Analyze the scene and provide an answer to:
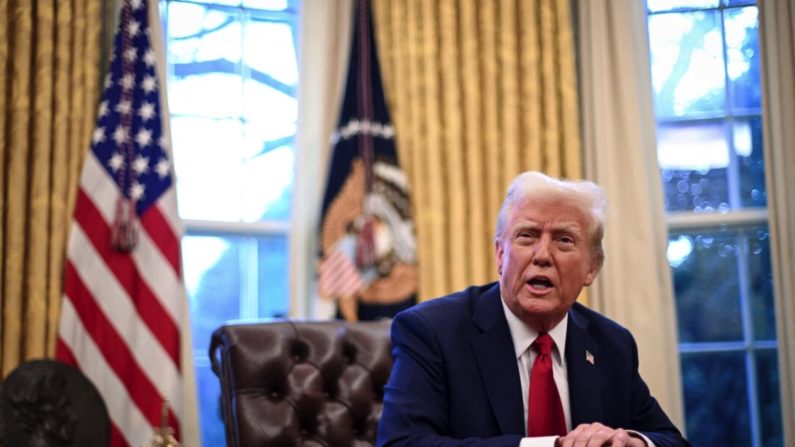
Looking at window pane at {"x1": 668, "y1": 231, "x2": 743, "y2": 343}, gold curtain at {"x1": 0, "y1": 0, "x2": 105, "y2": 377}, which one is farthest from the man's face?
window pane at {"x1": 668, "y1": 231, "x2": 743, "y2": 343}

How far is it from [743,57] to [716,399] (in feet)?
5.53

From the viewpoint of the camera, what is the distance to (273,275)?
190 inches

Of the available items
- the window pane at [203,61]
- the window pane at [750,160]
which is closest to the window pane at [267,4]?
the window pane at [203,61]

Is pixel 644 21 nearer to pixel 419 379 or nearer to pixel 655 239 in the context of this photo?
pixel 655 239

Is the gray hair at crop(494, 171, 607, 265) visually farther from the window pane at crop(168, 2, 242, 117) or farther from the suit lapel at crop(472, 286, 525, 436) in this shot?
the window pane at crop(168, 2, 242, 117)

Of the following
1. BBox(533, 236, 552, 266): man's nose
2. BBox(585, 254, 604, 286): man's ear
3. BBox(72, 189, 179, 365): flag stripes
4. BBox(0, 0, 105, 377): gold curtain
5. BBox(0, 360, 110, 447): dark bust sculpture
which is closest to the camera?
BBox(533, 236, 552, 266): man's nose

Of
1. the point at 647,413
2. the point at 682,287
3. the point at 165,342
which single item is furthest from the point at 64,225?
the point at 682,287

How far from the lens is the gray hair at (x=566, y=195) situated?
102 inches

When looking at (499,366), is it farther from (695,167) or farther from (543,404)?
(695,167)

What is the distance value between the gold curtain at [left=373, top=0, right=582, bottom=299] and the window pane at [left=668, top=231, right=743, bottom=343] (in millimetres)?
705

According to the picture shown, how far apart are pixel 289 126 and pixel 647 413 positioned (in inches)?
106

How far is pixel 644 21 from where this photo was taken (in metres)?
5.15

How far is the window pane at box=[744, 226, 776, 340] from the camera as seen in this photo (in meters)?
4.98

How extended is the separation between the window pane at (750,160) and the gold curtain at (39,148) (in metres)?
3.05
